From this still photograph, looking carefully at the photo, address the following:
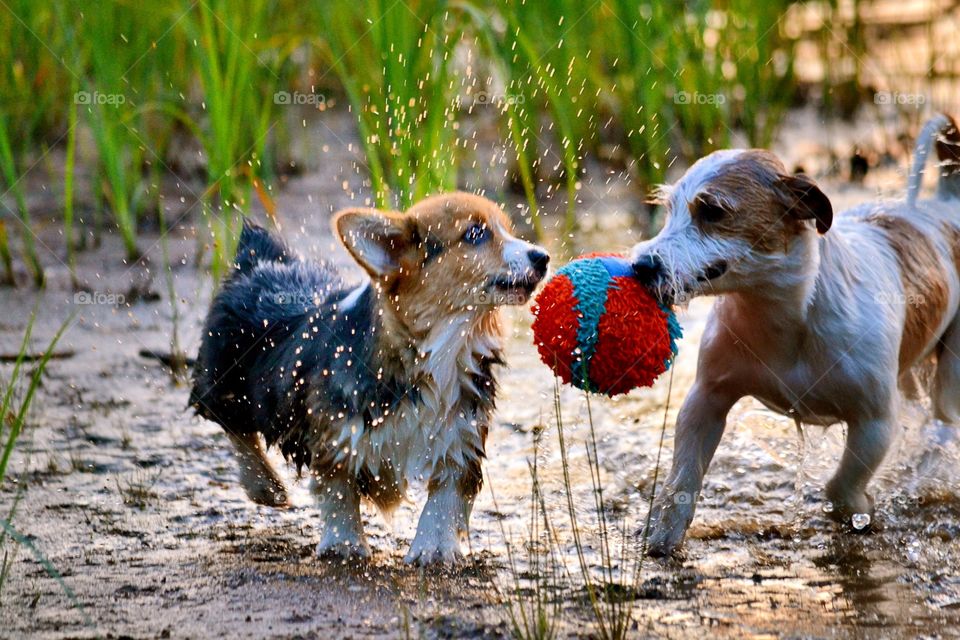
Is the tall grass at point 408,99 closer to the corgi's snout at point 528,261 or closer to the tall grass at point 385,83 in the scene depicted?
the tall grass at point 385,83

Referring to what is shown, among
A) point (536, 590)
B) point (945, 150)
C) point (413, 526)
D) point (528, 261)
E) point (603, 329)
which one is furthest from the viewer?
point (945, 150)

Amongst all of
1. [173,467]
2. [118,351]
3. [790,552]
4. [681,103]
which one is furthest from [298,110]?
[790,552]

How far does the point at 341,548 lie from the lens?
149 inches

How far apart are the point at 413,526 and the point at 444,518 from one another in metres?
0.56

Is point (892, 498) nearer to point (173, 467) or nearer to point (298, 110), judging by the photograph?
point (173, 467)

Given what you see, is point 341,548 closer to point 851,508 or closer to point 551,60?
point 851,508

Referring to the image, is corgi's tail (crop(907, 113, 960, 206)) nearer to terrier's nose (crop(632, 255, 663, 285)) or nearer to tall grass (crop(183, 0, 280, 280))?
terrier's nose (crop(632, 255, 663, 285))

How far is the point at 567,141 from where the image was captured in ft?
18.1

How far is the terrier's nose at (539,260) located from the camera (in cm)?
357

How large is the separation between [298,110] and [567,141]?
3.53 m

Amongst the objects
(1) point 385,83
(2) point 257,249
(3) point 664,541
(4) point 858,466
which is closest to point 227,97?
(1) point 385,83

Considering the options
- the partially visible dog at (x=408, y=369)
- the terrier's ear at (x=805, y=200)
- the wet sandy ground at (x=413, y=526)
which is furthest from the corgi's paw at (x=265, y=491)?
the terrier's ear at (x=805, y=200)

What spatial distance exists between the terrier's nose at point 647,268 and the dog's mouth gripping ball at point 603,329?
20 millimetres

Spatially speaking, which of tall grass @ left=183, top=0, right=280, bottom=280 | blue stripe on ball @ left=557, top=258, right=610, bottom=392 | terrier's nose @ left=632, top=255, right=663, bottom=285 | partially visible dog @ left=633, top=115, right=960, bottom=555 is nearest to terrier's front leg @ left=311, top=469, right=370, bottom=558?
blue stripe on ball @ left=557, top=258, right=610, bottom=392
